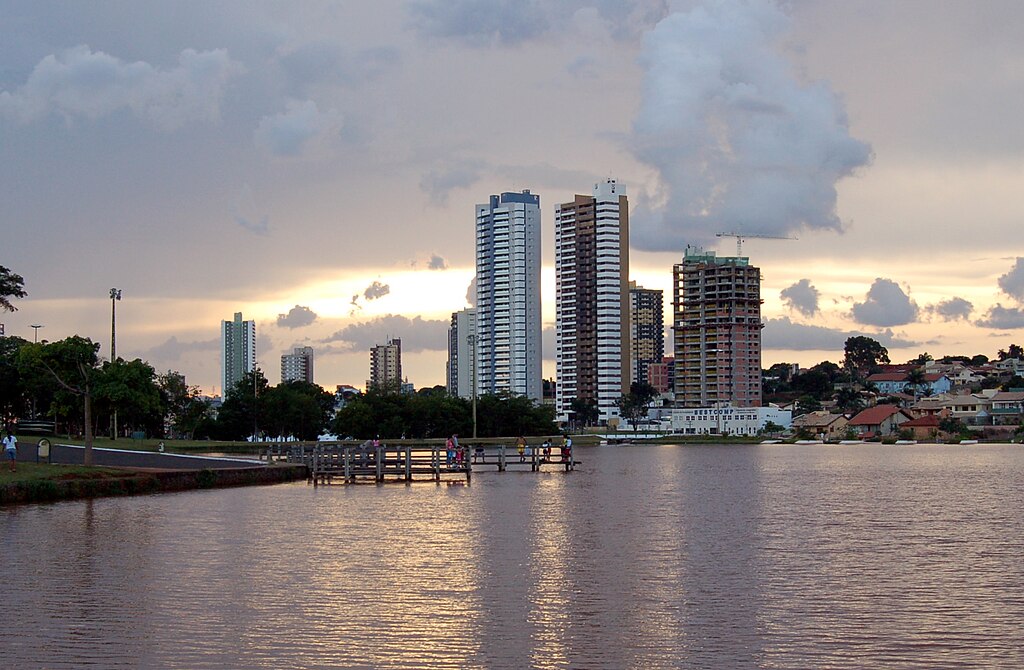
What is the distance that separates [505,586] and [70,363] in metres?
35.4

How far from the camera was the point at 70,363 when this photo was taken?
55062 mm

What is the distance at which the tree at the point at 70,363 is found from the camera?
2122 inches

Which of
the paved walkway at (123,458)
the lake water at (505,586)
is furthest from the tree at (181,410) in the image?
the lake water at (505,586)

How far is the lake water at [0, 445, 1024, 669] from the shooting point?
19.4m

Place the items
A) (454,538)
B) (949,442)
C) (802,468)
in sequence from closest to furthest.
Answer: (454,538) < (802,468) < (949,442)

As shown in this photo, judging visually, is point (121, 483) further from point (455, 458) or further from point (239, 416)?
point (239, 416)

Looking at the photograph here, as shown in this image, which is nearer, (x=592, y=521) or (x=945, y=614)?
(x=945, y=614)

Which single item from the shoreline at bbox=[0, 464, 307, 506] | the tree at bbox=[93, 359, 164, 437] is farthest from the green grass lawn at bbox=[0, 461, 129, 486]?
the tree at bbox=[93, 359, 164, 437]

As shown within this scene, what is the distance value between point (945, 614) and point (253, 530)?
74.2ft

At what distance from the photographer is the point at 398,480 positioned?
7000cm

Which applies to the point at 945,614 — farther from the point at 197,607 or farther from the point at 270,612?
the point at 197,607

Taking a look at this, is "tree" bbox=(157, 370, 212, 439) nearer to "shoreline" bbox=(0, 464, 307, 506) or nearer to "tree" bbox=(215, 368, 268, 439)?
"tree" bbox=(215, 368, 268, 439)

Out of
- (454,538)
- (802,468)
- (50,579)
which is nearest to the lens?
(50,579)

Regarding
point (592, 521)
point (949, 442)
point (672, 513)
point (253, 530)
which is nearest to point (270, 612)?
point (253, 530)
